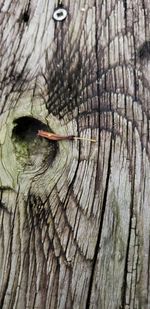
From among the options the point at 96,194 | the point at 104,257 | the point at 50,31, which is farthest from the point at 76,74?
the point at 104,257

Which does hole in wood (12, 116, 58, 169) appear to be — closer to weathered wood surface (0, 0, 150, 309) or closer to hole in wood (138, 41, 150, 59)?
weathered wood surface (0, 0, 150, 309)

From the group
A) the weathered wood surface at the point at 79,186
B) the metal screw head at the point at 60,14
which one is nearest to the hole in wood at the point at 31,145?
the weathered wood surface at the point at 79,186

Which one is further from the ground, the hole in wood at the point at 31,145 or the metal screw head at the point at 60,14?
the metal screw head at the point at 60,14

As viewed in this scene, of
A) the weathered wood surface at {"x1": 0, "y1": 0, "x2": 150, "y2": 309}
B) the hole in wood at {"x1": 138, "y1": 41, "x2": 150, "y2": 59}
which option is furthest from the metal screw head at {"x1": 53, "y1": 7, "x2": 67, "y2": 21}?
the hole in wood at {"x1": 138, "y1": 41, "x2": 150, "y2": 59}

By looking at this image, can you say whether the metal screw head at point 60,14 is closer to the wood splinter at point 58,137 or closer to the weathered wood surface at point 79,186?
the weathered wood surface at point 79,186

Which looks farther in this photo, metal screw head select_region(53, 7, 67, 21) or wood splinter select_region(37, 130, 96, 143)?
metal screw head select_region(53, 7, 67, 21)

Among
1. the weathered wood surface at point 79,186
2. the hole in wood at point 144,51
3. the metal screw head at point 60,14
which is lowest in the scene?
the weathered wood surface at point 79,186

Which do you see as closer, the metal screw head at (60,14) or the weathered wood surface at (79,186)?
the weathered wood surface at (79,186)
